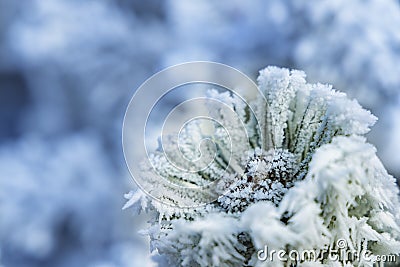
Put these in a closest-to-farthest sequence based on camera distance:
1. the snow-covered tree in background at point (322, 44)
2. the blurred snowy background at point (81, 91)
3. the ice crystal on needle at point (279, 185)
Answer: the ice crystal on needle at point (279, 185) → the snow-covered tree in background at point (322, 44) → the blurred snowy background at point (81, 91)

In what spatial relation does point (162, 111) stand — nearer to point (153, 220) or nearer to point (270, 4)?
point (270, 4)

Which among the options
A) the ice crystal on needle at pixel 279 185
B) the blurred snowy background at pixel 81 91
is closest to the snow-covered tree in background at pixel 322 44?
the blurred snowy background at pixel 81 91

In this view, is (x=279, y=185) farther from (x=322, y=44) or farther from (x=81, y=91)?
(x=81, y=91)

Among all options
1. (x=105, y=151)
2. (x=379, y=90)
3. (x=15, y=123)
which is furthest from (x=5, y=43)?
(x=379, y=90)

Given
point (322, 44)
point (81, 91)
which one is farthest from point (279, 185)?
point (81, 91)

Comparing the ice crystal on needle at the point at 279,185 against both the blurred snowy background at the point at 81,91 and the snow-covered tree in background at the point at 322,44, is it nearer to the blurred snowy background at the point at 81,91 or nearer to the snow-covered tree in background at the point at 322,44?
the snow-covered tree in background at the point at 322,44
